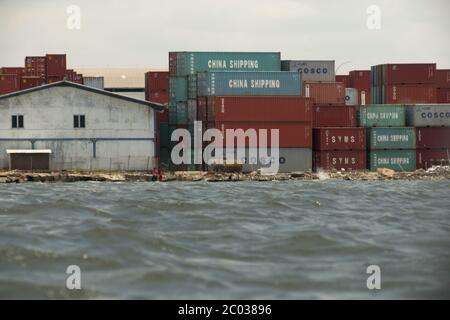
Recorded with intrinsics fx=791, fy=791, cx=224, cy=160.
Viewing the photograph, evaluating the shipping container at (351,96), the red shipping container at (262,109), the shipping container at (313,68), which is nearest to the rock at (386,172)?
the red shipping container at (262,109)

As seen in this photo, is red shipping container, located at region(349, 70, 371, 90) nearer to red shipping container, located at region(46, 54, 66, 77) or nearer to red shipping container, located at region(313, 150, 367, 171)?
red shipping container, located at region(313, 150, 367, 171)

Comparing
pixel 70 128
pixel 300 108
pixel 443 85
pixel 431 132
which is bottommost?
pixel 431 132

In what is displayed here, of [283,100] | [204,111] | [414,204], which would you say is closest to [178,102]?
[204,111]

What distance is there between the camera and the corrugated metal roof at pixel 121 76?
89.1m

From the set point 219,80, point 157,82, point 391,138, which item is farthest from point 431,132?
point 157,82

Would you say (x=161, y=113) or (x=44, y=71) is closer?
(x=161, y=113)

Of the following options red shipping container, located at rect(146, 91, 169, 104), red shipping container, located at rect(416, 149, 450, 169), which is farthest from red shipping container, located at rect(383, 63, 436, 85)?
red shipping container, located at rect(146, 91, 169, 104)

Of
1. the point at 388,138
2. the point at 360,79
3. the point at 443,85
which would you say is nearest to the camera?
the point at 388,138

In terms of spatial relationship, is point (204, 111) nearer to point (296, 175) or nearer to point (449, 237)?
point (296, 175)

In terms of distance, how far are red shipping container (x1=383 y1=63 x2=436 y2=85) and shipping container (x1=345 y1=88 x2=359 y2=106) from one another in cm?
435

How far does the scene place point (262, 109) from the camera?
178 ft

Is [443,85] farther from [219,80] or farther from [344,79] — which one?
[219,80]

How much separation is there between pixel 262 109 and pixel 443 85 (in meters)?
20.9

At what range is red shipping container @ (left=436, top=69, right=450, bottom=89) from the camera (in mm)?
67250
